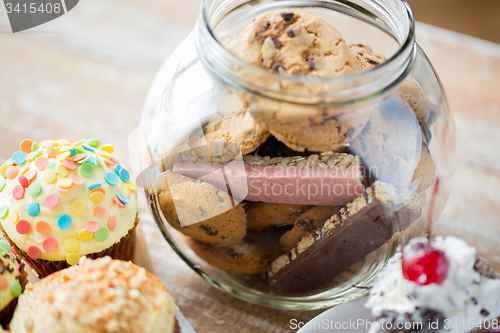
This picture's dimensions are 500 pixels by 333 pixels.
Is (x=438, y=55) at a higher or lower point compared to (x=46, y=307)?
lower

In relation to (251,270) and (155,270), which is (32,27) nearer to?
Result: (155,270)

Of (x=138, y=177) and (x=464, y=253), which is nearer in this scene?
(x=464, y=253)

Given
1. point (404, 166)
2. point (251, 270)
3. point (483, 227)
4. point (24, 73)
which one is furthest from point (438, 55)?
point (24, 73)

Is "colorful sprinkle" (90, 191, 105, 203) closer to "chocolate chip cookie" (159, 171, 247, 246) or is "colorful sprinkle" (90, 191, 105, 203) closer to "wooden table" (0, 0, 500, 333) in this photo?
"chocolate chip cookie" (159, 171, 247, 246)

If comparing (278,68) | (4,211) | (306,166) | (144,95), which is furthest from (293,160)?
(144,95)

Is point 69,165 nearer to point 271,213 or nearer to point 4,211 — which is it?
point 4,211

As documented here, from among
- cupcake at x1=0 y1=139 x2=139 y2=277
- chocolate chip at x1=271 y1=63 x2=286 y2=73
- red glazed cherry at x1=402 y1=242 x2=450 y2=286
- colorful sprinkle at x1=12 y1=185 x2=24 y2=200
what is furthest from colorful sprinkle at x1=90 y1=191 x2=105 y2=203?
red glazed cherry at x1=402 y1=242 x2=450 y2=286

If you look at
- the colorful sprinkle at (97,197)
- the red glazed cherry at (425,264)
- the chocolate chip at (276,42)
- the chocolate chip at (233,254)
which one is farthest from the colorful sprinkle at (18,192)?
the red glazed cherry at (425,264)
